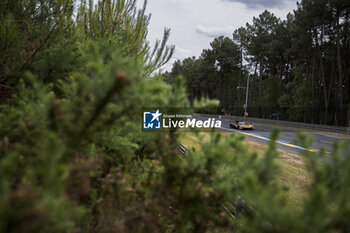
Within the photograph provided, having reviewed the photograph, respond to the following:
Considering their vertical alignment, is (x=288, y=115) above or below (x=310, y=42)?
below

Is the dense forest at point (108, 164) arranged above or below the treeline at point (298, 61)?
below

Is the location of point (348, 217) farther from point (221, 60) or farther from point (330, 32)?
point (221, 60)

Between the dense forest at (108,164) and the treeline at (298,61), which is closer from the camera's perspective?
the dense forest at (108,164)

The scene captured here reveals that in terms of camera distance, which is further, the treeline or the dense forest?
the treeline

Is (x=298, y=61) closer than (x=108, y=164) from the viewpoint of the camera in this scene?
No

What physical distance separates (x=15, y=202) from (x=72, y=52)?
2.01 metres

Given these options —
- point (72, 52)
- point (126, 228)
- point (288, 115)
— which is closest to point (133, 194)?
point (126, 228)

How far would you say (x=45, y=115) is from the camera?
1.41m

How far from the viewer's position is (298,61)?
37.6 meters

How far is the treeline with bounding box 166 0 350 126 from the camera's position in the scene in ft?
83.6

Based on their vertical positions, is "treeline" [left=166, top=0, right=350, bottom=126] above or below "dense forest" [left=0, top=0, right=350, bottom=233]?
above

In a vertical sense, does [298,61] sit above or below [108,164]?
above

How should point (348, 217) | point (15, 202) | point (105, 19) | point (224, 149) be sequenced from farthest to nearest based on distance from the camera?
point (105, 19), point (224, 149), point (348, 217), point (15, 202)

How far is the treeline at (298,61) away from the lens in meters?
25.5
